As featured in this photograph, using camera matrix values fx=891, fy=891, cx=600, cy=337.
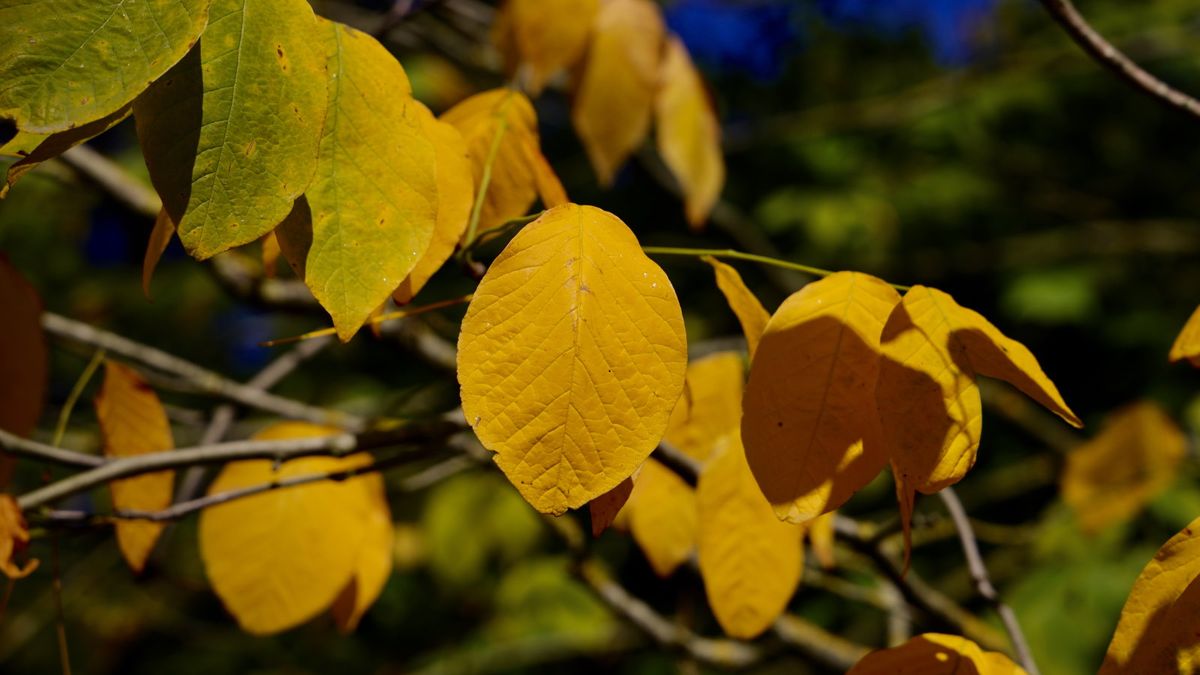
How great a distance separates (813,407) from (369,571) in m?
0.50

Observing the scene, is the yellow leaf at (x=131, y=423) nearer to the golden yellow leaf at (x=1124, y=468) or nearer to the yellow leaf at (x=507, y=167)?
the yellow leaf at (x=507, y=167)

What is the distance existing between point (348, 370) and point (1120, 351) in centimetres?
283

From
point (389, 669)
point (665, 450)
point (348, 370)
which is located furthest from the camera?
point (348, 370)

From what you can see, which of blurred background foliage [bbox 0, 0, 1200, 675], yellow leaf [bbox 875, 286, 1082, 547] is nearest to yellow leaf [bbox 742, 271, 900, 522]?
yellow leaf [bbox 875, 286, 1082, 547]

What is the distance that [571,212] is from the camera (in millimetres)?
515

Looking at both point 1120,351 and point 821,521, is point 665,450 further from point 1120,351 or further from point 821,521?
point 1120,351

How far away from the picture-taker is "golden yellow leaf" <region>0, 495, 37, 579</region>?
580 millimetres

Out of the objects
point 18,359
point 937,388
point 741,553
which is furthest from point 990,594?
point 18,359

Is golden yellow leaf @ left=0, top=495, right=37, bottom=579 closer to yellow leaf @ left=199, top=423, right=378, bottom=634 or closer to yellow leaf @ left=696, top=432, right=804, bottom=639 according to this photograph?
yellow leaf @ left=199, top=423, right=378, bottom=634

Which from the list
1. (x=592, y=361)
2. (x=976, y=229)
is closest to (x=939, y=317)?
(x=592, y=361)

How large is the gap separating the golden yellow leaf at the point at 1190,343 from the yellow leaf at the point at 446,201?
459 mm

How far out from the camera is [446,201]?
1.87 feet

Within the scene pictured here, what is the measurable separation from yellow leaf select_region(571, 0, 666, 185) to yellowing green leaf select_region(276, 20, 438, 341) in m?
0.61

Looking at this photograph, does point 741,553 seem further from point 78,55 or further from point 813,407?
point 78,55
